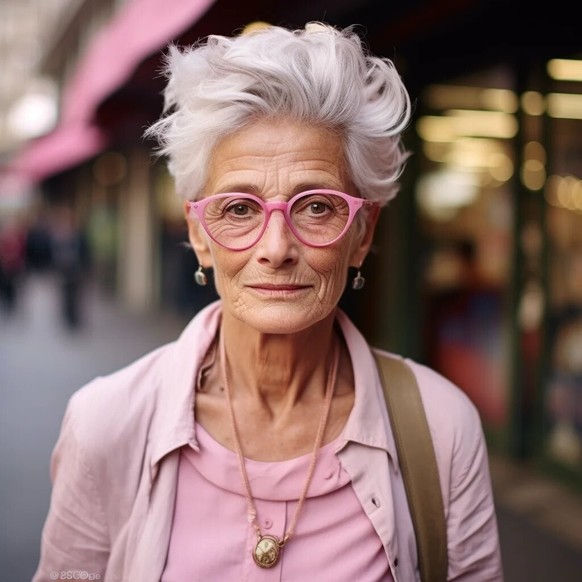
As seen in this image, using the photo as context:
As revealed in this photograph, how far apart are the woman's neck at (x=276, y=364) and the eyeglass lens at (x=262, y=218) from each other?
259 millimetres

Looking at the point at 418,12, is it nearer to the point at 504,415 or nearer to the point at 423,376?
the point at 504,415

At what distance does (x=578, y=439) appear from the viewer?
4992 mm

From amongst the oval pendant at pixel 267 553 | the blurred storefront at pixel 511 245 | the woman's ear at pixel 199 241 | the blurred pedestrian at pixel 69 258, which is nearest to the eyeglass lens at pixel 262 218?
the woman's ear at pixel 199 241

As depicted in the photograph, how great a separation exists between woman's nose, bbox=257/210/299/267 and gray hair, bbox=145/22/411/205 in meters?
0.21

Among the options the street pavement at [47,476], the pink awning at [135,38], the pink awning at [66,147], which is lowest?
the street pavement at [47,476]

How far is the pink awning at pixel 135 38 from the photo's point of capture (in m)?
3.78

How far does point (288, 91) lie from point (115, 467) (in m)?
0.90

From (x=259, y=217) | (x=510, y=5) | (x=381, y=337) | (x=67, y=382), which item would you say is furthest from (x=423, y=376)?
(x=67, y=382)

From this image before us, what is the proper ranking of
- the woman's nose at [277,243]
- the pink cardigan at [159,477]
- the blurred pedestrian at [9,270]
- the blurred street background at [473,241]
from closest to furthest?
the woman's nose at [277,243] < the pink cardigan at [159,477] < the blurred street background at [473,241] < the blurred pedestrian at [9,270]

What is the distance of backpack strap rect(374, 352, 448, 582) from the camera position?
1.63 metres

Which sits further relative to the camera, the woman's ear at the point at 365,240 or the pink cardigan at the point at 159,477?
the woman's ear at the point at 365,240

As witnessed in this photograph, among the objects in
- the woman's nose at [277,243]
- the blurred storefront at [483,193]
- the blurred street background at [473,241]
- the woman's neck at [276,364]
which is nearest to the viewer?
the woman's nose at [277,243]

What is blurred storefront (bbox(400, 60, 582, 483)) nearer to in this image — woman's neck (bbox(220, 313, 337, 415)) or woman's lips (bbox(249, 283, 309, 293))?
woman's neck (bbox(220, 313, 337, 415))

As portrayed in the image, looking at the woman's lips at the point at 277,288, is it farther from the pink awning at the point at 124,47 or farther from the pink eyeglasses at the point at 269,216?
the pink awning at the point at 124,47
